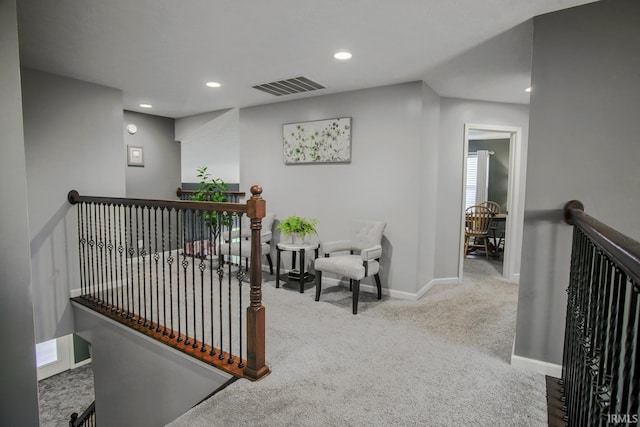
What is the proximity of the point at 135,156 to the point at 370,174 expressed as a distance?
12.5ft

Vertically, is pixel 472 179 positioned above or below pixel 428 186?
above

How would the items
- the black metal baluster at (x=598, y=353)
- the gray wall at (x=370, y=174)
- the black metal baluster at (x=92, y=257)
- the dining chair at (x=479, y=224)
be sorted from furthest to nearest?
the dining chair at (x=479, y=224) → the gray wall at (x=370, y=174) → the black metal baluster at (x=92, y=257) → the black metal baluster at (x=598, y=353)

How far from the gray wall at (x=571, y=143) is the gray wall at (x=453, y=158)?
2.11m

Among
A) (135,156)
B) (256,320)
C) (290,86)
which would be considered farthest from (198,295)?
(135,156)

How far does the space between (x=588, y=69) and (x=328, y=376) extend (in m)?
2.56

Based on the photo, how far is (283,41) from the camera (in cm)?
275

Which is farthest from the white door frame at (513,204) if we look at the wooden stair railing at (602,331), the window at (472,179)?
the window at (472,179)

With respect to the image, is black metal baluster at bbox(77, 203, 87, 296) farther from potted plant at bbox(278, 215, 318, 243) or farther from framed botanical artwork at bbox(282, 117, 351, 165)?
framed botanical artwork at bbox(282, 117, 351, 165)

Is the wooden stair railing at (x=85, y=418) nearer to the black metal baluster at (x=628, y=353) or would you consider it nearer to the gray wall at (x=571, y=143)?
the gray wall at (x=571, y=143)

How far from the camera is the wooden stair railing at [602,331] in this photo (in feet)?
2.77

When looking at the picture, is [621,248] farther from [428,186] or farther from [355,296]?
[428,186]

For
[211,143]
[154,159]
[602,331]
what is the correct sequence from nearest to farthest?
[602,331] → [154,159] → [211,143]

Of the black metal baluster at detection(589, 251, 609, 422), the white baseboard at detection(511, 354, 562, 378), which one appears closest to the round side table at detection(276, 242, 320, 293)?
the white baseboard at detection(511, 354, 562, 378)

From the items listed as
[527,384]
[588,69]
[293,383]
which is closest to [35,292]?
[293,383]
